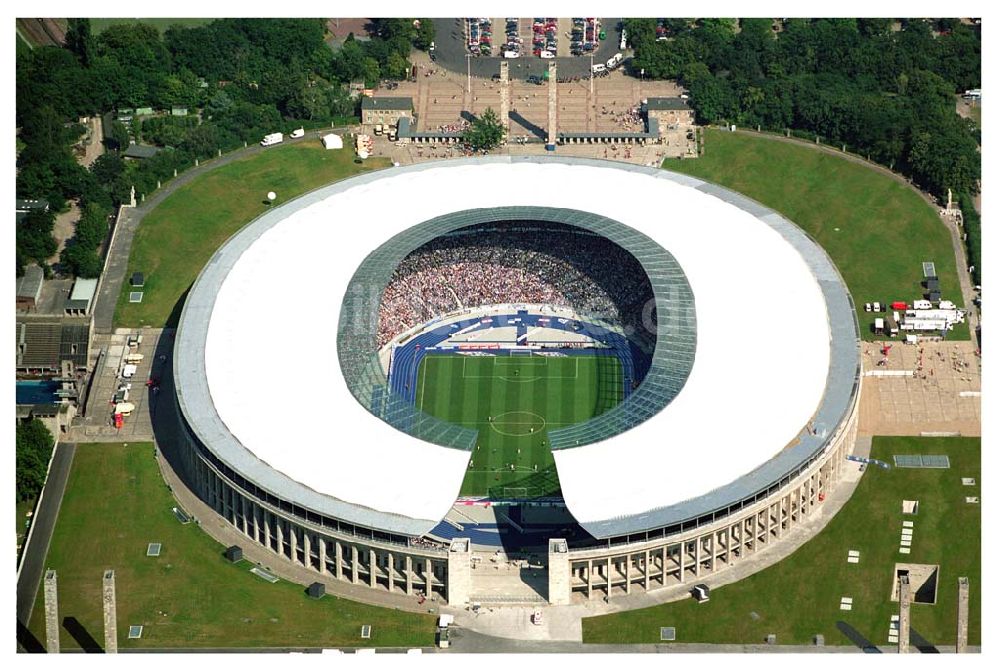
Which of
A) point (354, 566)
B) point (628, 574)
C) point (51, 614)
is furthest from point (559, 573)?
point (51, 614)

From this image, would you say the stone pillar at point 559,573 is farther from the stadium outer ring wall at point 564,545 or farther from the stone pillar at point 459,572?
the stone pillar at point 459,572

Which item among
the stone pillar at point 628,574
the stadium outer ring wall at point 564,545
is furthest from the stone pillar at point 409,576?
the stone pillar at point 628,574

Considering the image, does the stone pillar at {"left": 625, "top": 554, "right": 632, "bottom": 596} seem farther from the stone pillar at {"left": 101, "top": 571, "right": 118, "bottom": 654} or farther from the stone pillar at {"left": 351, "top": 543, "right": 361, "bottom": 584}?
the stone pillar at {"left": 101, "top": 571, "right": 118, "bottom": 654}

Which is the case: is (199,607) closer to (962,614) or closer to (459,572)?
(459,572)

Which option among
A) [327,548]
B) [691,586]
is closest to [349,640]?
[327,548]

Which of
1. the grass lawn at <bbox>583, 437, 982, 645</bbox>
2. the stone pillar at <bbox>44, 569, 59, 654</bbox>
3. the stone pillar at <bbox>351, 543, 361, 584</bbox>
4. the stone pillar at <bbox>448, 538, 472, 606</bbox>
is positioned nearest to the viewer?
the stone pillar at <bbox>44, 569, 59, 654</bbox>

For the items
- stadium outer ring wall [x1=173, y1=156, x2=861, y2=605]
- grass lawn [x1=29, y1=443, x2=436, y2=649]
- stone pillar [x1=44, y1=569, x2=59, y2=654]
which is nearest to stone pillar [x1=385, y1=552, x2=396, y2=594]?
stadium outer ring wall [x1=173, y1=156, x2=861, y2=605]

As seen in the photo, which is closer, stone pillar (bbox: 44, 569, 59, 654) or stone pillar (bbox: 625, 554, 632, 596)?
stone pillar (bbox: 44, 569, 59, 654)
